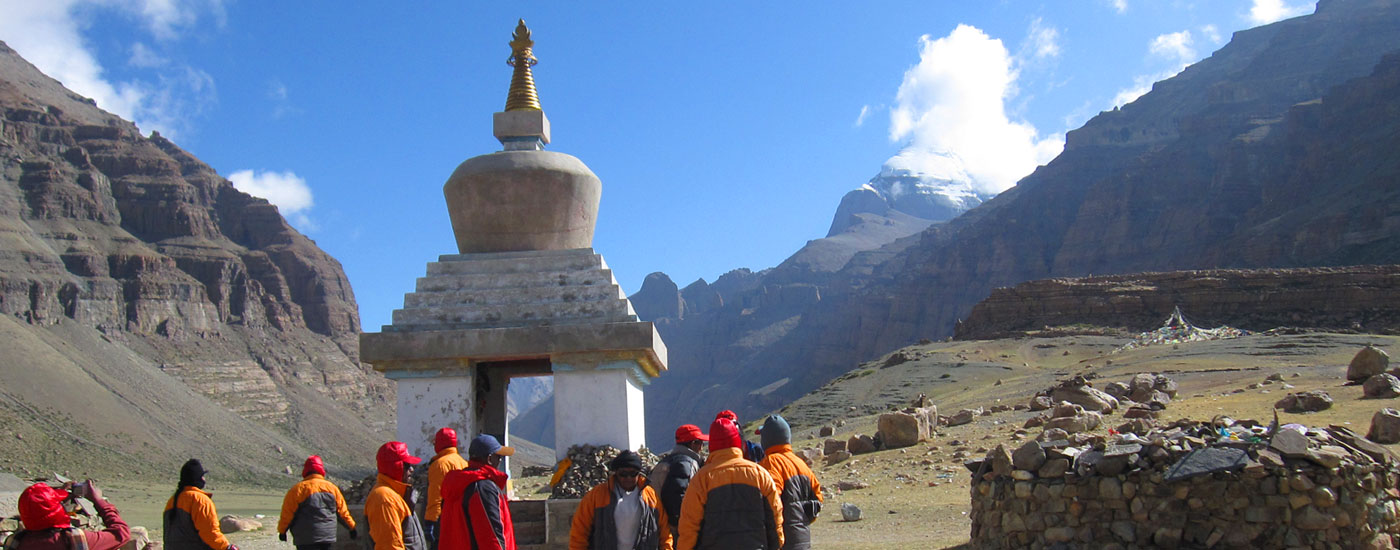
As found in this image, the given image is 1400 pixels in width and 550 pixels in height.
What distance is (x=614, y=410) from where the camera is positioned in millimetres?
10320

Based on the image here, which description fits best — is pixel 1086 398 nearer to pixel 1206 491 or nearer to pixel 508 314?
pixel 1206 491

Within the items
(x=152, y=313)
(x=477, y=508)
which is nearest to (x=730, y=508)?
(x=477, y=508)

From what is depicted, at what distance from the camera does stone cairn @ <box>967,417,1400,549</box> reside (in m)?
10.2

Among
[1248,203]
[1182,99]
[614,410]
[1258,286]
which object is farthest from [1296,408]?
[1182,99]

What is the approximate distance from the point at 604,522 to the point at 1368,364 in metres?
25.4

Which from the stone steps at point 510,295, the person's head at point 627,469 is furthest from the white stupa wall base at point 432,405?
the person's head at point 627,469

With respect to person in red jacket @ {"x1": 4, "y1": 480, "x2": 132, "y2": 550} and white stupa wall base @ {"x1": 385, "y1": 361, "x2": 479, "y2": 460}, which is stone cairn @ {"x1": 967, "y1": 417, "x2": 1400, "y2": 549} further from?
person in red jacket @ {"x1": 4, "y1": 480, "x2": 132, "y2": 550}

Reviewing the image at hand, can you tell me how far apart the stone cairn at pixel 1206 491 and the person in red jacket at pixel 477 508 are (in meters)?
6.92

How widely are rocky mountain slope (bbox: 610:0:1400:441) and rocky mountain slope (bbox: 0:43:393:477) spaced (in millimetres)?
56695

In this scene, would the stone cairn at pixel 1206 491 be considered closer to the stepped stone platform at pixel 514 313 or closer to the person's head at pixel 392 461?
the stepped stone platform at pixel 514 313

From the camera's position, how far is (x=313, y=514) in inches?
312

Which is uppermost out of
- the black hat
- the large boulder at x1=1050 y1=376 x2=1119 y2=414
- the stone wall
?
the large boulder at x1=1050 y1=376 x2=1119 y2=414

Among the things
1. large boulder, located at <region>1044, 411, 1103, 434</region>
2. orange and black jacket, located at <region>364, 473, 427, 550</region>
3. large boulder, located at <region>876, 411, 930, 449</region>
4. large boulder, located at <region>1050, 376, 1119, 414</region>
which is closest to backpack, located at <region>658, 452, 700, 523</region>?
orange and black jacket, located at <region>364, 473, 427, 550</region>

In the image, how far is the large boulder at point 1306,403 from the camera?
829 inches
